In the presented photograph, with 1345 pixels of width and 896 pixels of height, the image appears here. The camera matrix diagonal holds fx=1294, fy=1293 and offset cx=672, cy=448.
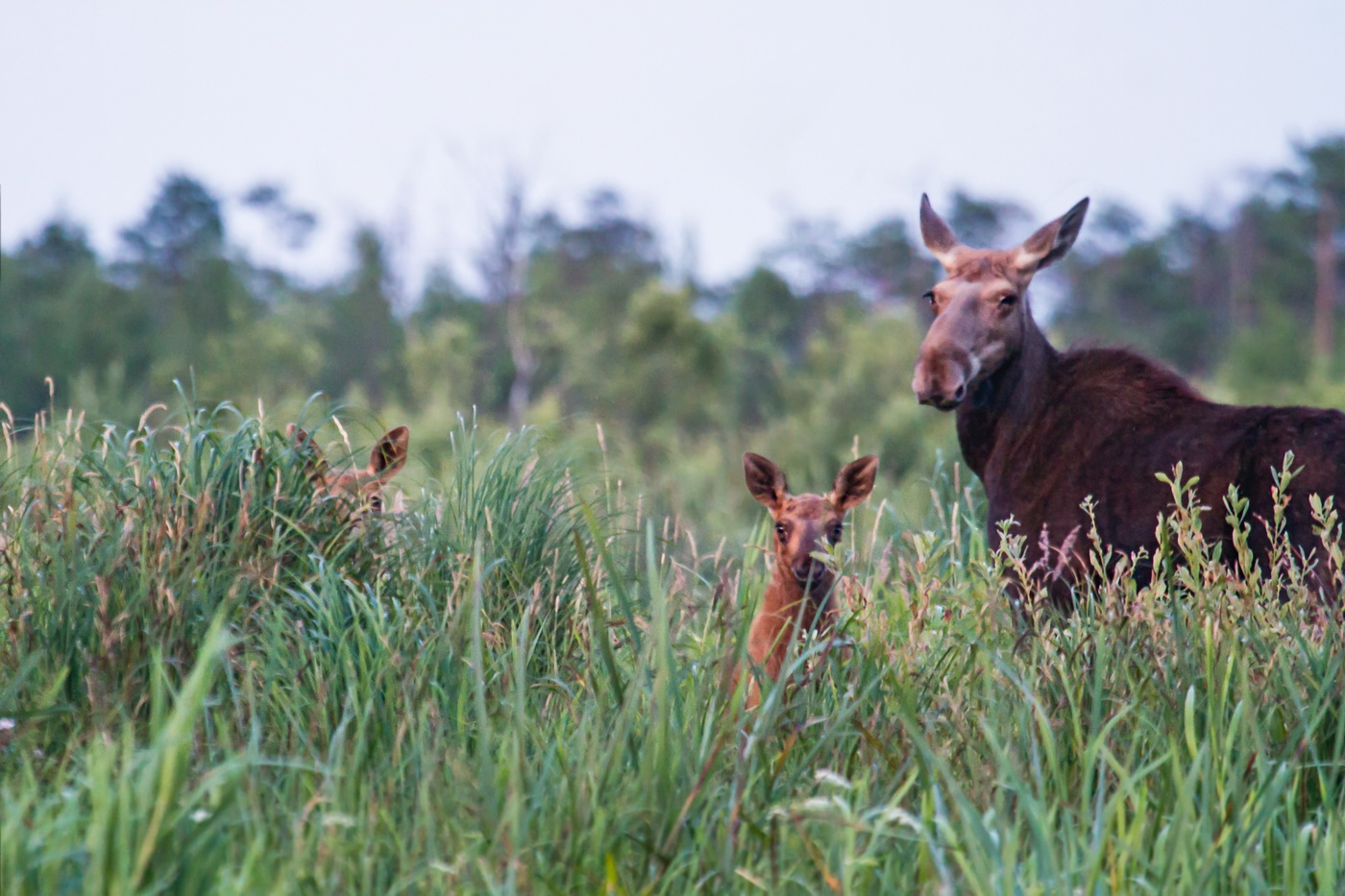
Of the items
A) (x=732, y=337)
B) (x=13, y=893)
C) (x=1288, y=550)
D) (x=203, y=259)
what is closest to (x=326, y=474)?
(x=13, y=893)

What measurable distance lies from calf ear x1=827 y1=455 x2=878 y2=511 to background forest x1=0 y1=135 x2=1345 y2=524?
1168cm

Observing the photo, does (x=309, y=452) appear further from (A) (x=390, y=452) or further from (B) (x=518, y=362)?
(B) (x=518, y=362)

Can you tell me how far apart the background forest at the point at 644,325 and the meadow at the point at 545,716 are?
505 inches

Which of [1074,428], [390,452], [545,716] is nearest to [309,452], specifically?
[390,452]

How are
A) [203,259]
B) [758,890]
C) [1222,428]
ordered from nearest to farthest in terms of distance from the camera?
1. [758,890]
2. [1222,428]
3. [203,259]

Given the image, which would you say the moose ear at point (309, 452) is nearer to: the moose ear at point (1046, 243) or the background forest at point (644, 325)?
the moose ear at point (1046, 243)

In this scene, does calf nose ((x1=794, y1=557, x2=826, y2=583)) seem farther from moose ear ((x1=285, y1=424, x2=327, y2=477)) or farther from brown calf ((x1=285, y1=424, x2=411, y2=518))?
moose ear ((x1=285, y1=424, x2=327, y2=477))

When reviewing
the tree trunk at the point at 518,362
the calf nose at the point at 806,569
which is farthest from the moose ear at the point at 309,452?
the tree trunk at the point at 518,362

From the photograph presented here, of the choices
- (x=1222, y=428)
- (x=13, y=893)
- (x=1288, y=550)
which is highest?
(x=1222, y=428)

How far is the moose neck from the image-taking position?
6.00 m

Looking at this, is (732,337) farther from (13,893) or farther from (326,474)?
(13,893)

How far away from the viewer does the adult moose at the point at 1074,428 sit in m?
5.16

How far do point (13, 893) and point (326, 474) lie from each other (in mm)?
2755

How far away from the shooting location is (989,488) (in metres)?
5.96
